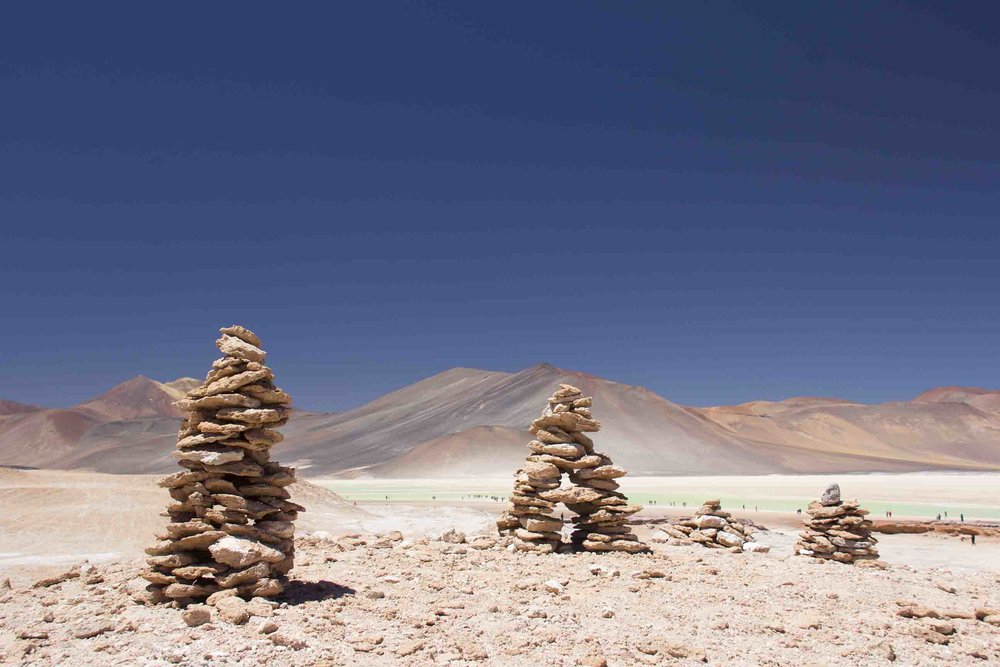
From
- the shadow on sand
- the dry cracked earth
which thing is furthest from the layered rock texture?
the shadow on sand

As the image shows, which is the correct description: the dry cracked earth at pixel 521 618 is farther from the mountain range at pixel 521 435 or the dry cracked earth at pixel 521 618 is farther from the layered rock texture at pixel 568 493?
the mountain range at pixel 521 435

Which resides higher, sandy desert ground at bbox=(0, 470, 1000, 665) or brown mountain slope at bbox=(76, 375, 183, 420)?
brown mountain slope at bbox=(76, 375, 183, 420)

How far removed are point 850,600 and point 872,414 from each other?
148615mm

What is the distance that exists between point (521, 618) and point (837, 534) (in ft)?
30.9

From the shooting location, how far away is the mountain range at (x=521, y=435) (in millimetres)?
85938

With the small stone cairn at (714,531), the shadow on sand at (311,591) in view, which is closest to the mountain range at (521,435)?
the small stone cairn at (714,531)

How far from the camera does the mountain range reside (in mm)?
85938

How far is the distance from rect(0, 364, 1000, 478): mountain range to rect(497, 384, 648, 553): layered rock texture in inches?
2432

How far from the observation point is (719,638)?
28.8 ft

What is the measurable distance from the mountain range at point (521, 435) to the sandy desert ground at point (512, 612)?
64.2 meters

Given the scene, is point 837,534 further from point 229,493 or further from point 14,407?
point 14,407

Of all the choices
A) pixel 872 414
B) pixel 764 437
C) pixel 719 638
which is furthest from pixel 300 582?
pixel 872 414

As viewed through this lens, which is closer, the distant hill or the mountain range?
the mountain range

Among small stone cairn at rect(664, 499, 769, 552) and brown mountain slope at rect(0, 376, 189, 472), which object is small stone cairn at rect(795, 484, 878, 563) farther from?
brown mountain slope at rect(0, 376, 189, 472)
